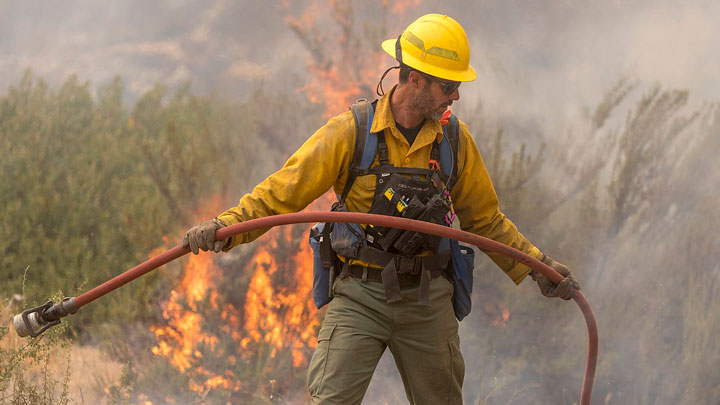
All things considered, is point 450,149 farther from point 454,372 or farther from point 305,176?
point 454,372

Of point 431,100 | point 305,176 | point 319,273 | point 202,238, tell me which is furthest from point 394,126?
point 202,238

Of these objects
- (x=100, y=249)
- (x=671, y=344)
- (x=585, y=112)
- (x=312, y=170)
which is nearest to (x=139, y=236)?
(x=100, y=249)

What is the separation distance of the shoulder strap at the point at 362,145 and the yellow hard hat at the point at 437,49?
31 centimetres

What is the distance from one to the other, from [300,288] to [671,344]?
273cm

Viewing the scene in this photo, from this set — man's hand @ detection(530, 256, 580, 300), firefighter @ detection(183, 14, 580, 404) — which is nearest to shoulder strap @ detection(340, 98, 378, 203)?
firefighter @ detection(183, 14, 580, 404)

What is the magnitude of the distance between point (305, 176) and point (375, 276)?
55cm

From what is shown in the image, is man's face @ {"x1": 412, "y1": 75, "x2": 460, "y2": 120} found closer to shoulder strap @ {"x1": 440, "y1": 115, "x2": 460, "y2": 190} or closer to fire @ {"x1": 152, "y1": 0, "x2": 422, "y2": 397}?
shoulder strap @ {"x1": 440, "y1": 115, "x2": 460, "y2": 190}

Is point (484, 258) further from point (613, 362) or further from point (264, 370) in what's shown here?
point (264, 370)

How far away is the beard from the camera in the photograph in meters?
3.48

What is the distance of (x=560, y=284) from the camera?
3.58 metres

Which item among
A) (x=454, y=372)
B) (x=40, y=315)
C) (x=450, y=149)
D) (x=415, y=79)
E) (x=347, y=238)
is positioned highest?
(x=415, y=79)

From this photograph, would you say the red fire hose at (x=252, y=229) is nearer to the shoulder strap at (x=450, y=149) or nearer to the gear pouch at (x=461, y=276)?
the gear pouch at (x=461, y=276)

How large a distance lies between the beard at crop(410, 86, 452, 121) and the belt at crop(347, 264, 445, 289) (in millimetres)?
732

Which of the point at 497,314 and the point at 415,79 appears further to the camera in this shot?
the point at 497,314
